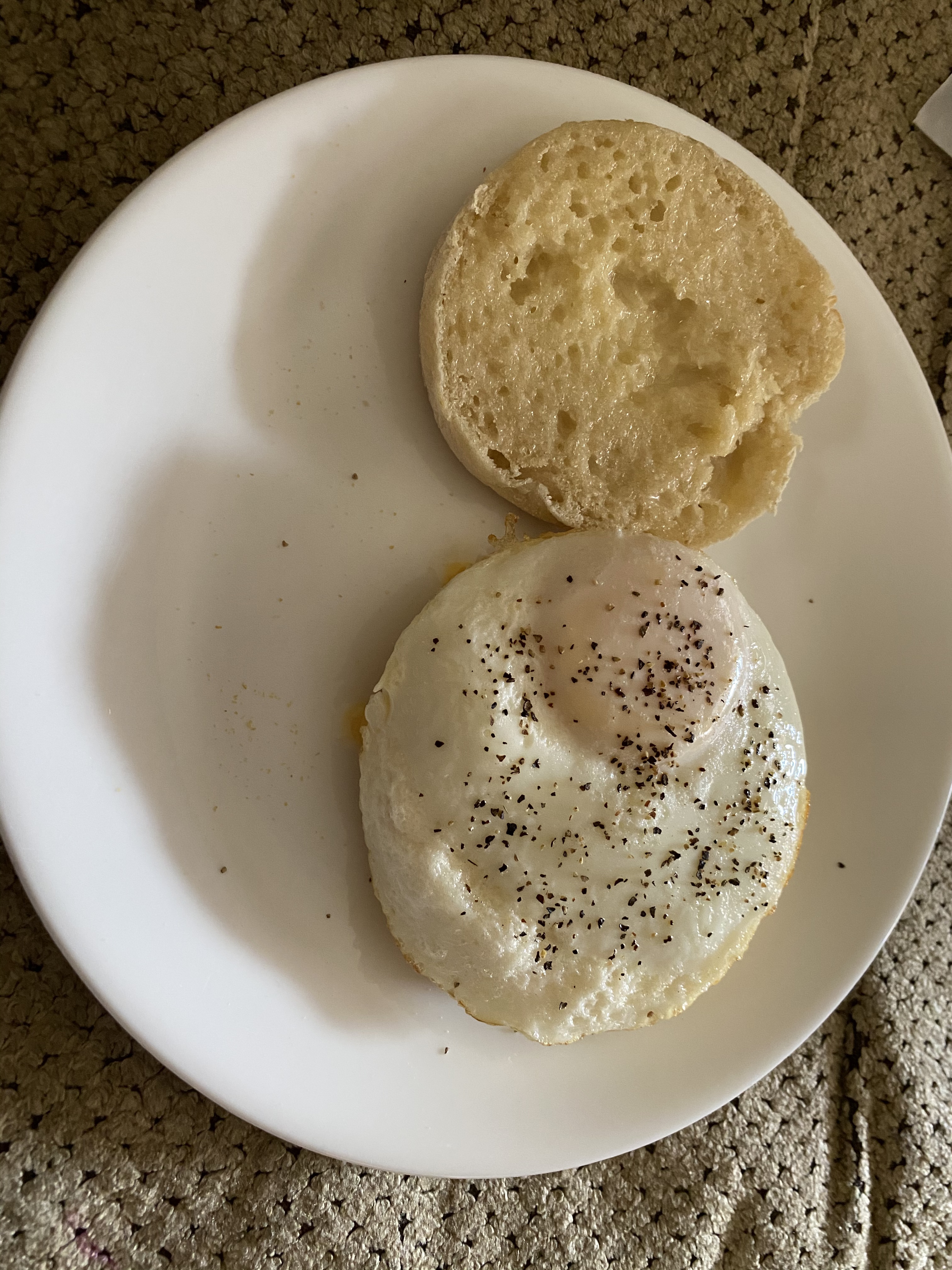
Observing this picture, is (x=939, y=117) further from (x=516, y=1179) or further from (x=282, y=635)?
(x=516, y=1179)

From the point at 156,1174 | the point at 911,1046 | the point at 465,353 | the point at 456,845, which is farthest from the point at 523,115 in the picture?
the point at 911,1046

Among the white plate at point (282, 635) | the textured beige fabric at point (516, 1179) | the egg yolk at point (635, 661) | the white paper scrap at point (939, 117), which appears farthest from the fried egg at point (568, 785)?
the white paper scrap at point (939, 117)

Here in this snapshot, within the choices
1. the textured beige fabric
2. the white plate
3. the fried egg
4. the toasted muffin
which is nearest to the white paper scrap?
the textured beige fabric

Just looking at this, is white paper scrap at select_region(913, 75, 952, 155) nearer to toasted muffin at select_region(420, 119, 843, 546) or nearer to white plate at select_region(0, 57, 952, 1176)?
white plate at select_region(0, 57, 952, 1176)

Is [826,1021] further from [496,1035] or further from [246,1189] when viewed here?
[246,1189]

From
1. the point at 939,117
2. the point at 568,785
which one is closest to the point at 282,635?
the point at 568,785

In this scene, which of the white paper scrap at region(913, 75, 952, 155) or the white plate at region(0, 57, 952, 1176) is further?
the white paper scrap at region(913, 75, 952, 155)

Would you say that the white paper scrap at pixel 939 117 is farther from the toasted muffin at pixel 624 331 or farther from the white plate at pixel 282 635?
the toasted muffin at pixel 624 331
